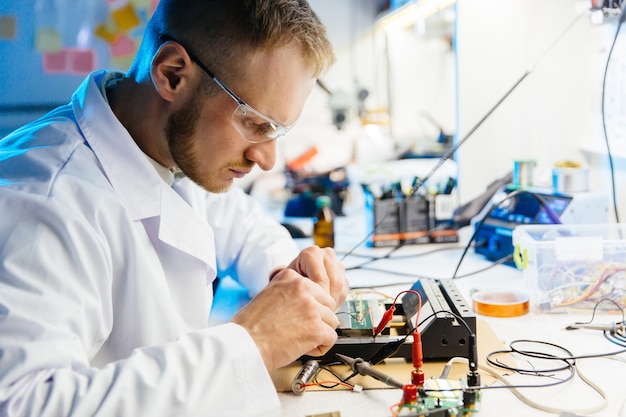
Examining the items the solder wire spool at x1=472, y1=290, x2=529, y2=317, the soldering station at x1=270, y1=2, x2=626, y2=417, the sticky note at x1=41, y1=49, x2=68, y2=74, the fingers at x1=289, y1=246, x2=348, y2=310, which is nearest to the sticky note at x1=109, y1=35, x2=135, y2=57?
the sticky note at x1=41, y1=49, x2=68, y2=74

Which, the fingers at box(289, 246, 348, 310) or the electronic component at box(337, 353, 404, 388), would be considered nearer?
the electronic component at box(337, 353, 404, 388)

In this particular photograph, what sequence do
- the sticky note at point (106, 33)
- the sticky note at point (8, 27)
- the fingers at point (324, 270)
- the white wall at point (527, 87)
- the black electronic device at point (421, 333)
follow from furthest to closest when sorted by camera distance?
1. the sticky note at point (106, 33)
2. the sticky note at point (8, 27)
3. the white wall at point (527, 87)
4. the fingers at point (324, 270)
5. the black electronic device at point (421, 333)

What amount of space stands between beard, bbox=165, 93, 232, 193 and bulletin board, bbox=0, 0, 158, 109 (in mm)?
1852

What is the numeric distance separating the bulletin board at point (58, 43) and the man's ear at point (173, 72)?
1.86 m

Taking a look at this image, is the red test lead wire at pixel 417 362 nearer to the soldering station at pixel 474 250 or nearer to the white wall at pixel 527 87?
the soldering station at pixel 474 250

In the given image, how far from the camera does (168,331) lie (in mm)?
1001

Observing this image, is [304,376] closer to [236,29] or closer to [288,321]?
[288,321]

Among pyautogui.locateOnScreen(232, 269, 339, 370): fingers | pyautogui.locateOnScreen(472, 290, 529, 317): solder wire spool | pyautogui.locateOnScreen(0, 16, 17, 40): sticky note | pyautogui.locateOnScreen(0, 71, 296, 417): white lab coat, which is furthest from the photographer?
pyautogui.locateOnScreen(0, 16, 17, 40): sticky note

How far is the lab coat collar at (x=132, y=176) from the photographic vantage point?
103 cm

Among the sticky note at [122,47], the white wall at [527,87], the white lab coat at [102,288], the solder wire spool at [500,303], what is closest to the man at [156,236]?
the white lab coat at [102,288]

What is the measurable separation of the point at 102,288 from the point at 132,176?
0.80 ft

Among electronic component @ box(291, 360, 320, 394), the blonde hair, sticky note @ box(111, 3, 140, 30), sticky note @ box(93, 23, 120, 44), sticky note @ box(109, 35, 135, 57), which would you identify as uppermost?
sticky note @ box(111, 3, 140, 30)

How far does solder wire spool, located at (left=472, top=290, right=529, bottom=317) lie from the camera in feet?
4.21

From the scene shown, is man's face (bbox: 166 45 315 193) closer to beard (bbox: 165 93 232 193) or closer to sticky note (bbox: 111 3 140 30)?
beard (bbox: 165 93 232 193)
